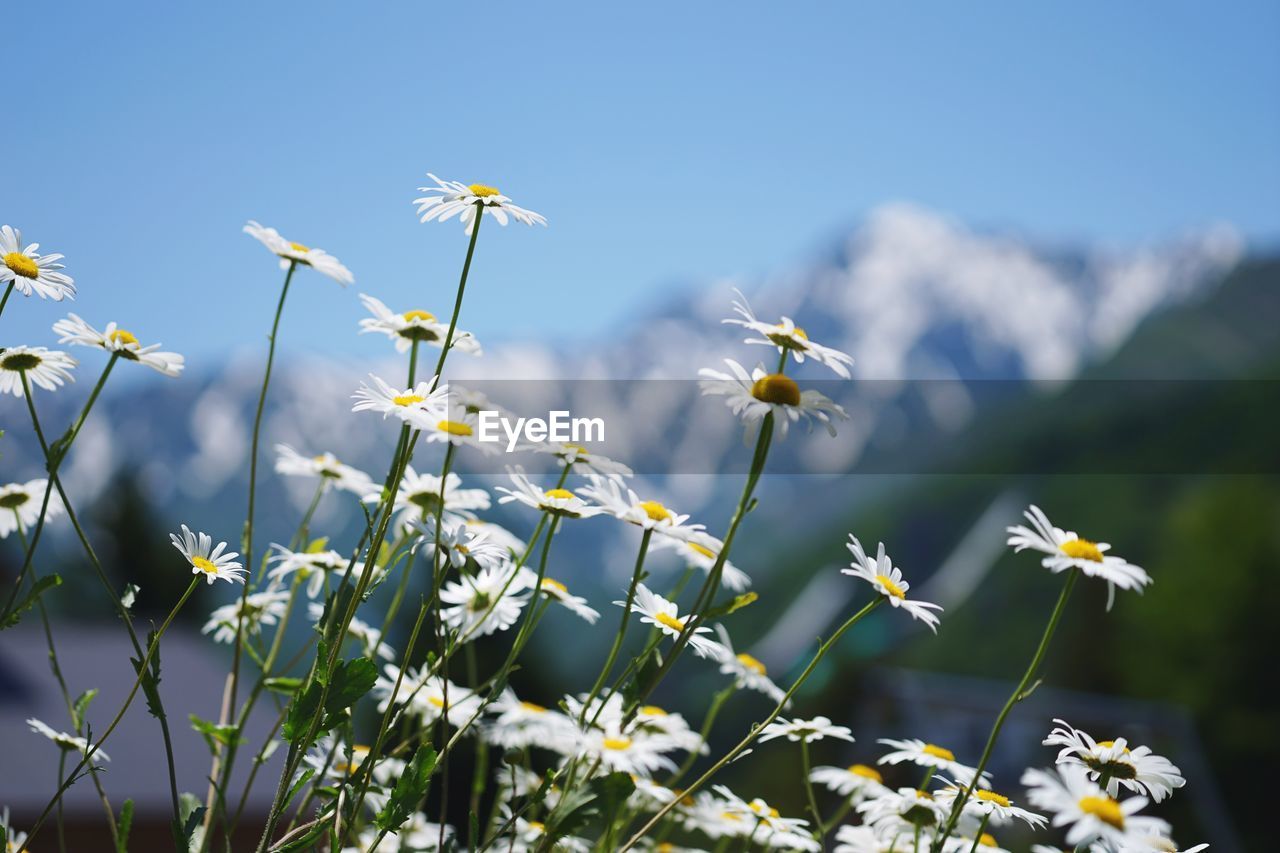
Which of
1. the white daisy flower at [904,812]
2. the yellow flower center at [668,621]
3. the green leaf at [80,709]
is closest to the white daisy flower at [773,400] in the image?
the yellow flower center at [668,621]

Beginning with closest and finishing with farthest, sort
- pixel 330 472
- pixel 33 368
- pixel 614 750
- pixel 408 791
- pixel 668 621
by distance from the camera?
1. pixel 408 791
2. pixel 614 750
3. pixel 33 368
4. pixel 668 621
5. pixel 330 472

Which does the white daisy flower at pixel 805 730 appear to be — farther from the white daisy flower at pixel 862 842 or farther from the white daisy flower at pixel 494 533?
the white daisy flower at pixel 494 533

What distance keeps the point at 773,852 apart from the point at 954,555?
90223 millimetres

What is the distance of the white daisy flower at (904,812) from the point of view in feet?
5.86

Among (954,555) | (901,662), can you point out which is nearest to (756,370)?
(901,662)

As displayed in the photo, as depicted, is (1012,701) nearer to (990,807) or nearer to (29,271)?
(990,807)

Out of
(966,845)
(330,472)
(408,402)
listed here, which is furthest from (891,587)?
(330,472)

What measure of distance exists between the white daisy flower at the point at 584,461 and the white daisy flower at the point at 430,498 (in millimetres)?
191

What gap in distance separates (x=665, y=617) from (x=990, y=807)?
0.56m

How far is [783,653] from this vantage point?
85625mm

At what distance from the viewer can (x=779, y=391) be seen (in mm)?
1475

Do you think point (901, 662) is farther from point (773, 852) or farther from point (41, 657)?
point (773, 852)

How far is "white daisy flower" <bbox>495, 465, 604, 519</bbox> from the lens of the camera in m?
1.57

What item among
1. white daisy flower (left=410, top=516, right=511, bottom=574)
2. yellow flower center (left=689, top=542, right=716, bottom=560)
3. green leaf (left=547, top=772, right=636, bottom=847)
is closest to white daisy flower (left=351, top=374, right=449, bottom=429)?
white daisy flower (left=410, top=516, right=511, bottom=574)
